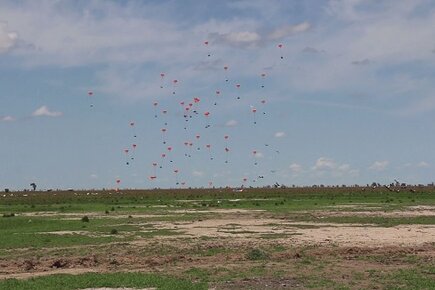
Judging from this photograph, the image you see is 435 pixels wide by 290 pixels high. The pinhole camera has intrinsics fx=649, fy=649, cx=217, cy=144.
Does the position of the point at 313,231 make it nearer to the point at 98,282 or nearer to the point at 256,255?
the point at 256,255

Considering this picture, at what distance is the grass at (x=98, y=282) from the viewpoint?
74.3 ft

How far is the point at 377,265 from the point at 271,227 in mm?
20944

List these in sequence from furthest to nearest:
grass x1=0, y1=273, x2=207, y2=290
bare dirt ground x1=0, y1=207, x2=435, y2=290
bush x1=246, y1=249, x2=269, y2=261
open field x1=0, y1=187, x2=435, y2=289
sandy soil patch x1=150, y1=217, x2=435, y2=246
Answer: sandy soil patch x1=150, y1=217, x2=435, y2=246, bush x1=246, y1=249, x2=269, y2=261, bare dirt ground x1=0, y1=207, x2=435, y2=290, open field x1=0, y1=187, x2=435, y2=289, grass x1=0, y1=273, x2=207, y2=290

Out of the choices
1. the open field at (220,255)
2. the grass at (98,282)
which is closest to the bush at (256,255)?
the open field at (220,255)

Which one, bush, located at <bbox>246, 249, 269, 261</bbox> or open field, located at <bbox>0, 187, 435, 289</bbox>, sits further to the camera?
bush, located at <bbox>246, 249, 269, 261</bbox>

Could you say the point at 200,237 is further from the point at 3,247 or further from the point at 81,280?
the point at 81,280

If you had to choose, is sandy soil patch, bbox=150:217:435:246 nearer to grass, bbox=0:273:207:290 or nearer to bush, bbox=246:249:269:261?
bush, bbox=246:249:269:261

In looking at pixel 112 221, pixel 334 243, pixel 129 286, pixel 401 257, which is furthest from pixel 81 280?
pixel 112 221

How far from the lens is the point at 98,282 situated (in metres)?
23.4

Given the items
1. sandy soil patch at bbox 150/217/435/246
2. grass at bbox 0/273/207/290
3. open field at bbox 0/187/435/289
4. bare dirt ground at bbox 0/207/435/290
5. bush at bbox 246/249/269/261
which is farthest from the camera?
sandy soil patch at bbox 150/217/435/246

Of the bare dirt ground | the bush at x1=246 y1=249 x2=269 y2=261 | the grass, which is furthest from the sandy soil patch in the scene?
the grass

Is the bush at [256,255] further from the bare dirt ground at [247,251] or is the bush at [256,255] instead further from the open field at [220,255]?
the bare dirt ground at [247,251]

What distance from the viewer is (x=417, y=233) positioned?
137ft

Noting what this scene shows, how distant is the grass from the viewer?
2266 centimetres
